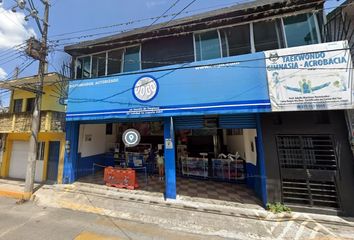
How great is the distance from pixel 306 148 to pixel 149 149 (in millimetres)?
9190

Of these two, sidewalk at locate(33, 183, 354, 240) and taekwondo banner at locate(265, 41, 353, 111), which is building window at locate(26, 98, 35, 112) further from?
taekwondo banner at locate(265, 41, 353, 111)

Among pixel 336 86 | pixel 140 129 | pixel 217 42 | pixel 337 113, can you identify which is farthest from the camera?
pixel 140 129

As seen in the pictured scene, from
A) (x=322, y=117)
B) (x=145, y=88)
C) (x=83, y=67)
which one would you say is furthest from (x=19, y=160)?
(x=322, y=117)

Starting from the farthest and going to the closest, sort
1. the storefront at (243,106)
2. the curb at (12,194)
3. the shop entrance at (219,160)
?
the curb at (12,194) < the shop entrance at (219,160) < the storefront at (243,106)

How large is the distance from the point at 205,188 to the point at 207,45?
7.15 metres

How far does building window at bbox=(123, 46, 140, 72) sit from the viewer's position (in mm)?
9508

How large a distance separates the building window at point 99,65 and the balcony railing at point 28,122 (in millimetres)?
3114

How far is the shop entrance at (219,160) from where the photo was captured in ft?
25.8

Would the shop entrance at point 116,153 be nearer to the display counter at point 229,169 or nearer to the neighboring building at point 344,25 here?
the display counter at point 229,169

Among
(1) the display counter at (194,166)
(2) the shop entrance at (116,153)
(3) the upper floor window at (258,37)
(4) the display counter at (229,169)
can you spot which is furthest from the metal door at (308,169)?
(2) the shop entrance at (116,153)

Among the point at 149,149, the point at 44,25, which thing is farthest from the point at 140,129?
the point at 44,25

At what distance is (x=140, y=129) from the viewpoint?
14164 mm

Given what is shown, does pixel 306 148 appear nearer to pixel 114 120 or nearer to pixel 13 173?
pixel 114 120

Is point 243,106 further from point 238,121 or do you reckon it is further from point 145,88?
point 145,88
